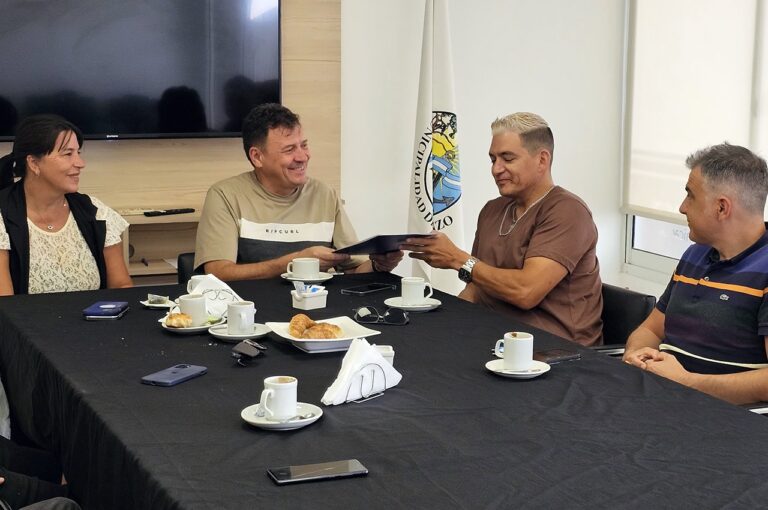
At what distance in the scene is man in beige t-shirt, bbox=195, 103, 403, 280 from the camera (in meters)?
3.56

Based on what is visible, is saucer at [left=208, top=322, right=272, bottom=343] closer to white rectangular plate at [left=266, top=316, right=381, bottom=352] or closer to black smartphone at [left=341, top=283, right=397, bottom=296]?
white rectangular plate at [left=266, top=316, right=381, bottom=352]

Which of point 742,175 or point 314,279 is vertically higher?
point 742,175

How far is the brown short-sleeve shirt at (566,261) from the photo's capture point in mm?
3035

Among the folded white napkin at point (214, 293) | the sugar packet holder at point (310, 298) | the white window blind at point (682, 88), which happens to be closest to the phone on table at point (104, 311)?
the folded white napkin at point (214, 293)

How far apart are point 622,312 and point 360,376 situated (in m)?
1.27

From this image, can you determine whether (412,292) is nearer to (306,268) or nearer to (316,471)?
(306,268)

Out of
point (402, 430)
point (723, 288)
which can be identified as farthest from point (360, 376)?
point (723, 288)

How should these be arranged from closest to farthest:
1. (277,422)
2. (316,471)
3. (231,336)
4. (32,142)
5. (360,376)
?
1. (316,471)
2. (277,422)
3. (360,376)
4. (231,336)
5. (32,142)

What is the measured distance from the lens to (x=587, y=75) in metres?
5.77

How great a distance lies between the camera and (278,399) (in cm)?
182

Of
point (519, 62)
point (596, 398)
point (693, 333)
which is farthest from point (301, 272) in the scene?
point (519, 62)

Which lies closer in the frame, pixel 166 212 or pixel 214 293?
pixel 214 293

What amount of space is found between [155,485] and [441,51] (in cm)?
389

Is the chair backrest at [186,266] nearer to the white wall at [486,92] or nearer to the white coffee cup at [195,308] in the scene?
the white coffee cup at [195,308]
